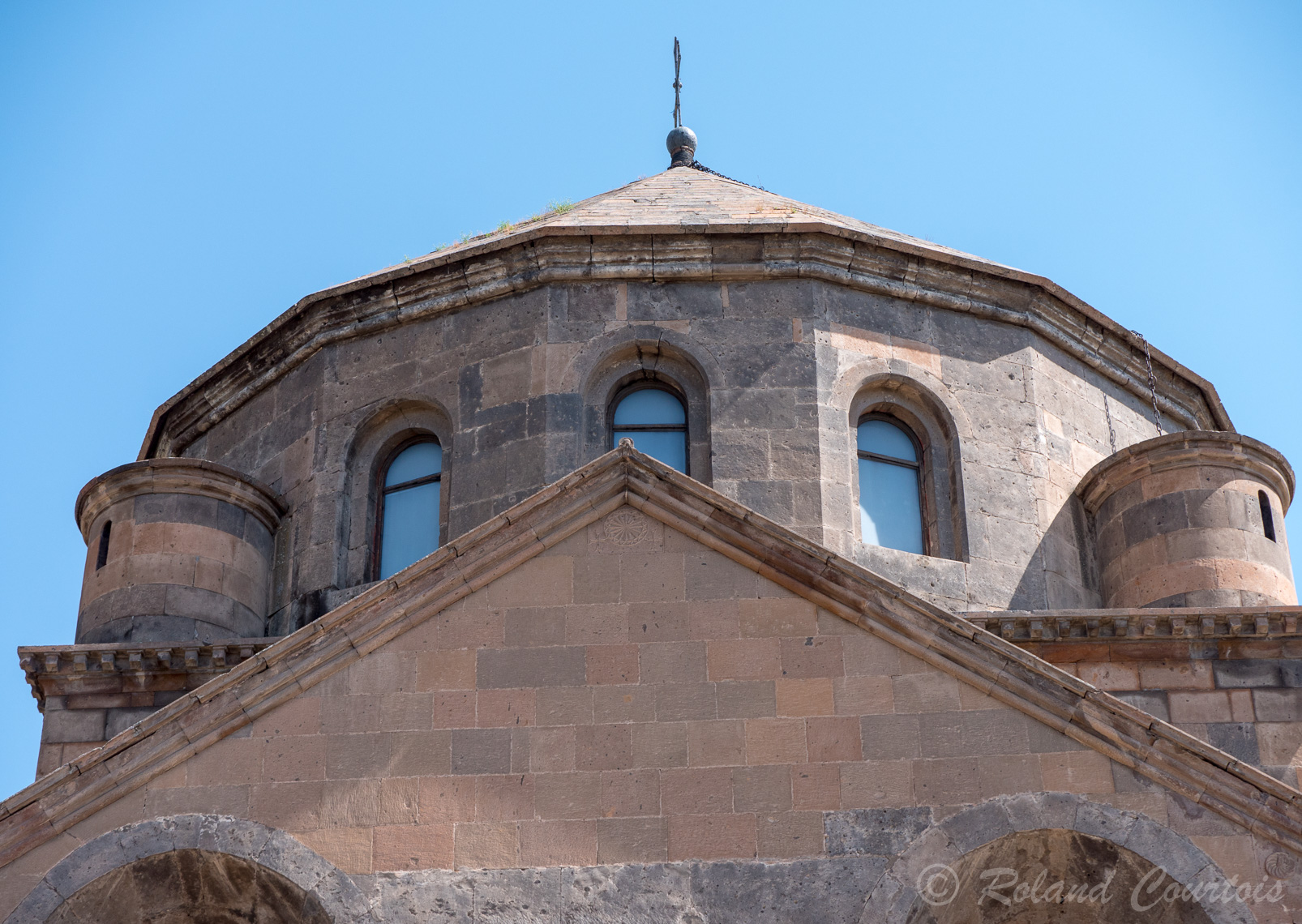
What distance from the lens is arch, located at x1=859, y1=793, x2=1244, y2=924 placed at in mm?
13547

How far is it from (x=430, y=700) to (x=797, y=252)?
8.10m

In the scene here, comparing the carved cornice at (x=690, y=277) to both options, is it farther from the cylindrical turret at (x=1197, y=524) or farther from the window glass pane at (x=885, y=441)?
the cylindrical turret at (x=1197, y=524)

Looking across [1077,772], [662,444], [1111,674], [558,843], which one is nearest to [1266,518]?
[1111,674]

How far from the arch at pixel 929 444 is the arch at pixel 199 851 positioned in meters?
7.41

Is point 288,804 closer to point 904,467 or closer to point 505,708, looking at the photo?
point 505,708

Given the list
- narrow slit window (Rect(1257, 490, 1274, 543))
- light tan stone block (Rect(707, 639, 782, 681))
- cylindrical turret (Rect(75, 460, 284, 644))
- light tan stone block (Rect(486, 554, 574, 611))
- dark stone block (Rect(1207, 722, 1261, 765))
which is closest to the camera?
light tan stone block (Rect(707, 639, 782, 681))

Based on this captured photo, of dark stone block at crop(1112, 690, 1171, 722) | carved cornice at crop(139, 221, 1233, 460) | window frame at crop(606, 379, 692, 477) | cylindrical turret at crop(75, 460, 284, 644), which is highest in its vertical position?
carved cornice at crop(139, 221, 1233, 460)

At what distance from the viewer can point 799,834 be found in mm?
13844

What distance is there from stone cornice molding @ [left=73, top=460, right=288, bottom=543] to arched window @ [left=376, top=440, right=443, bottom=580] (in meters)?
1.25

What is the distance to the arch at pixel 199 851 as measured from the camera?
13797 millimetres

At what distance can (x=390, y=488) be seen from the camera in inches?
822

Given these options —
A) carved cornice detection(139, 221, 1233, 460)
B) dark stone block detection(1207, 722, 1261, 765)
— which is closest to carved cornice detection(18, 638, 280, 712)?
carved cornice detection(139, 221, 1233, 460)

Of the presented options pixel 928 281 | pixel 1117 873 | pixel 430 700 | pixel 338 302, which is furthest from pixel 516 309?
pixel 1117 873

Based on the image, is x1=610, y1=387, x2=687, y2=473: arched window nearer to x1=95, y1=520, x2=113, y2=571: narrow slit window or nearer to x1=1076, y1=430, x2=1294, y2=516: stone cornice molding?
x1=1076, y1=430, x2=1294, y2=516: stone cornice molding
